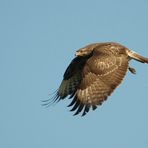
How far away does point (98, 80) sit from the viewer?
17375 millimetres

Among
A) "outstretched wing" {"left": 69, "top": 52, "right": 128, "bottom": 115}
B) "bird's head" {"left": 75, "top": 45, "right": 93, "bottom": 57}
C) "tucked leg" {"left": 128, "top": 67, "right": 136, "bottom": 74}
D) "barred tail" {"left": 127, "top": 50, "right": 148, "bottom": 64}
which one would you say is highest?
"barred tail" {"left": 127, "top": 50, "right": 148, "bottom": 64}

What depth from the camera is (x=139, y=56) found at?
62.4 feet

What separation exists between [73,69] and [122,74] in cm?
299

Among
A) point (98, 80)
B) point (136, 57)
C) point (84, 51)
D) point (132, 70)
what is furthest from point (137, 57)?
point (98, 80)

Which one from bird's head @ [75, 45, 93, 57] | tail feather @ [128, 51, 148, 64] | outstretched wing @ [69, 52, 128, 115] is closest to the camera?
outstretched wing @ [69, 52, 128, 115]

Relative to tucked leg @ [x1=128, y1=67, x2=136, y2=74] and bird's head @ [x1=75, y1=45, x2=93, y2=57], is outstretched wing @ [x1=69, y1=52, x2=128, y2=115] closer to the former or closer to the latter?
tucked leg @ [x1=128, y1=67, x2=136, y2=74]

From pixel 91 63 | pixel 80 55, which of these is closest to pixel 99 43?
pixel 80 55

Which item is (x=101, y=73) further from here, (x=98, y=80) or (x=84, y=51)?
(x=84, y=51)

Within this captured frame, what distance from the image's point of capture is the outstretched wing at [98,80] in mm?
17000

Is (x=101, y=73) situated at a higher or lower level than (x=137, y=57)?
lower

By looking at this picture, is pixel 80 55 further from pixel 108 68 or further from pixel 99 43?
pixel 108 68

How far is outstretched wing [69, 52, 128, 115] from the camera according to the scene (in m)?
17.0

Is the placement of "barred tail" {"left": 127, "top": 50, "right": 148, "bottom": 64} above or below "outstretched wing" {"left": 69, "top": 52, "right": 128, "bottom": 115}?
above

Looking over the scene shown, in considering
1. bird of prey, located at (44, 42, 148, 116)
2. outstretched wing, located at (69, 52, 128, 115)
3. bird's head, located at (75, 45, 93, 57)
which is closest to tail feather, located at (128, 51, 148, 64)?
bird of prey, located at (44, 42, 148, 116)
